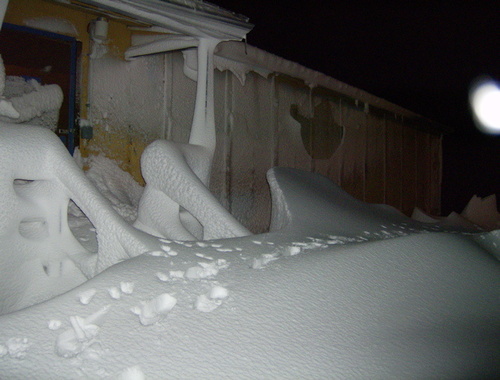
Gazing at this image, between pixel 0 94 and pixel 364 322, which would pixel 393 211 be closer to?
pixel 364 322

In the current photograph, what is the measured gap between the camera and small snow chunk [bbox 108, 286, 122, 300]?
1.13 meters

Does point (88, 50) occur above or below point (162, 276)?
above

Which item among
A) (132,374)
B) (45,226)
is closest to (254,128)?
(45,226)

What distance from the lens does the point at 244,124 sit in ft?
12.4

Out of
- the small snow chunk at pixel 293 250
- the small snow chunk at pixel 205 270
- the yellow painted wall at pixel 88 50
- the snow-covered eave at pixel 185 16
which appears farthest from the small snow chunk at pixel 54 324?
the yellow painted wall at pixel 88 50

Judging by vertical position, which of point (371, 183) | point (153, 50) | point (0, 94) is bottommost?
point (371, 183)

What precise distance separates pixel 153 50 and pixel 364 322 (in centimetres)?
234

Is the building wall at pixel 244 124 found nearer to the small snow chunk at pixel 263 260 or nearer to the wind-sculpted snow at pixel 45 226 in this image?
the wind-sculpted snow at pixel 45 226

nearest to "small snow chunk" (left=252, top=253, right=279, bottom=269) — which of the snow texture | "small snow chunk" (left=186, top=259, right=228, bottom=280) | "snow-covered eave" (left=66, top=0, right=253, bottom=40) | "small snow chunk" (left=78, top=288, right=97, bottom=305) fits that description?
"small snow chunk" (left=186, top=259, right=228, bottom=280)

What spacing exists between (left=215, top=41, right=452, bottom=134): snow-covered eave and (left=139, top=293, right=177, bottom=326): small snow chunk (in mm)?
2310

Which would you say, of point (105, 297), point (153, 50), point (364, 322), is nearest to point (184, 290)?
point (105, 297)

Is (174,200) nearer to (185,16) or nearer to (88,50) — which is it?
(185,16)

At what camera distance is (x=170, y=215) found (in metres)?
2.23

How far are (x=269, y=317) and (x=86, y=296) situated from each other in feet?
1.65
